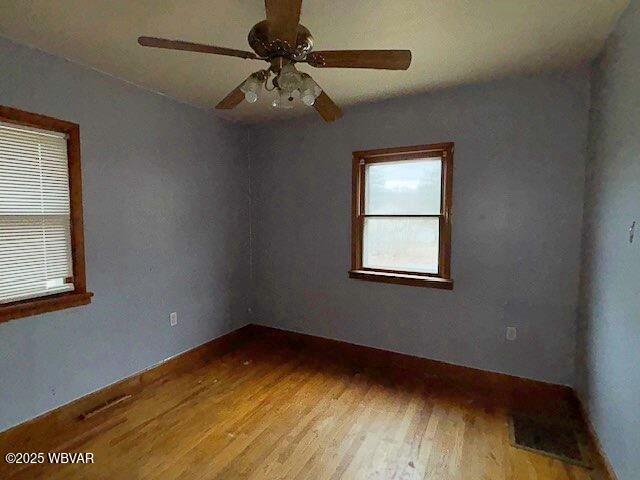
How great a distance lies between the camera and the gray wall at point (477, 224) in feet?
7.99

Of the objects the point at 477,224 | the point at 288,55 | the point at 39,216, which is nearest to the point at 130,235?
the point at 39,216

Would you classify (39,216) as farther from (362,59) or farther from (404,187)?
(404,187)

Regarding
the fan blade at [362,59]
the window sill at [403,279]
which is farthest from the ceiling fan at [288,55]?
the window sill at [403,279]

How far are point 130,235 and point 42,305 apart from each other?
2.50ft

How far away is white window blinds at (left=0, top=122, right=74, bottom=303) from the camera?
2004 mm

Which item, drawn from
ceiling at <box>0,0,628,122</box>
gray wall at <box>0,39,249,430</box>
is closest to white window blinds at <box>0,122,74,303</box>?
gray wall at <box>0,39,249,430</box>

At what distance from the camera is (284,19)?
4.08 ft

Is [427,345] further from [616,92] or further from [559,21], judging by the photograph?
→ [559,21]

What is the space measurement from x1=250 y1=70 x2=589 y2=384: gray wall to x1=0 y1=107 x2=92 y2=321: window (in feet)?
6.31

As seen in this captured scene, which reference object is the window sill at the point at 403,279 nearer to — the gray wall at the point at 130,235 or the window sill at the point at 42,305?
the gray wall at the point at 130,235

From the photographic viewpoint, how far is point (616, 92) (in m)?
1.83

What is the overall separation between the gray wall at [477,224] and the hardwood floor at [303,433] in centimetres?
47

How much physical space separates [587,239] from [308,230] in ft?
7.71

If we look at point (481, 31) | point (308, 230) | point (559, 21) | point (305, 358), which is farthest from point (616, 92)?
point (305, 358)
